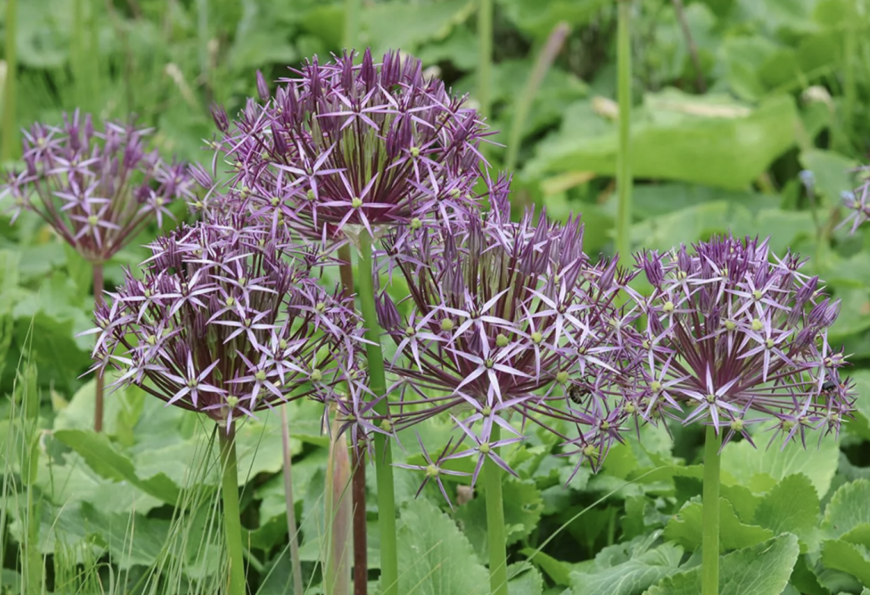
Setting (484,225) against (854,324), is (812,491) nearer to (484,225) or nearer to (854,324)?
(484,225)

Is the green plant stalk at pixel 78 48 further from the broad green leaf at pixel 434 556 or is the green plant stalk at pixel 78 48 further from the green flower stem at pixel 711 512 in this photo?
the green flower stem at pixel 711 512

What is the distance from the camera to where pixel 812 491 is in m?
1.82

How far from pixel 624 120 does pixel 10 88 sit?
2177 millimetres

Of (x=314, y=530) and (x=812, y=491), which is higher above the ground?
(x=812, y=491)

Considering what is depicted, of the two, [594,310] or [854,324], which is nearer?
[594,310]

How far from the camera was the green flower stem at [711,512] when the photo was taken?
53.9 inches

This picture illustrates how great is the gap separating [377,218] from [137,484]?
→ 39.6 inches

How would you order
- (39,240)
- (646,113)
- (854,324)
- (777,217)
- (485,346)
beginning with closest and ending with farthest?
(485,346)
(854,324)
(777,217)
(39,240)
(646,113)

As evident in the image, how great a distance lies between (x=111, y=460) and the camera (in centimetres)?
207

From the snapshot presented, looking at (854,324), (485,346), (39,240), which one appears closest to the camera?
(485,346)

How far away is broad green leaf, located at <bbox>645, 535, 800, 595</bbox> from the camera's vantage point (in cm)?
154

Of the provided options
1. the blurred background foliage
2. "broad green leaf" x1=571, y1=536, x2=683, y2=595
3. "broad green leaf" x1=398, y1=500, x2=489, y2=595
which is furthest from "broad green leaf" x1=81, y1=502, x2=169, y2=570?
"broad green leaf" x1=571, y1=536, x2=683, y2=595

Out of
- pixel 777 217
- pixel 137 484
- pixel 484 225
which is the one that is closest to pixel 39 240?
pixel 137 484

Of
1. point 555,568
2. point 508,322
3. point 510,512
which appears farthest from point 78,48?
point 508,322
